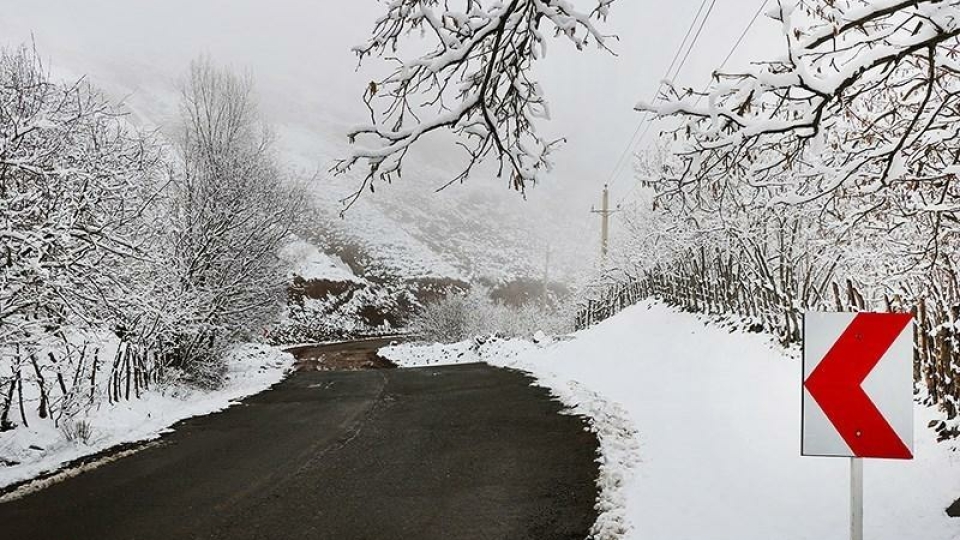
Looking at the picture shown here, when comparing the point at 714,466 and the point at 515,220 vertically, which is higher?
the point at 515,220

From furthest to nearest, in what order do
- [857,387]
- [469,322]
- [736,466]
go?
[469,322] < [736,466] < [857,387]

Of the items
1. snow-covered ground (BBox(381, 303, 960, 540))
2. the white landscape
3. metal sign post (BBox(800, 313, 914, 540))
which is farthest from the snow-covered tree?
metal sign post (BBox(800, 313, 914, 540))

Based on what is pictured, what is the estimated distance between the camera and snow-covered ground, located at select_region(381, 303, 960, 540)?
4.57m

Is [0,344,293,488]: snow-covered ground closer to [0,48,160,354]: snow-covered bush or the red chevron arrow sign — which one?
[0,48,160,354]: snow-covered bush

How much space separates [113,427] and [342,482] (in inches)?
205

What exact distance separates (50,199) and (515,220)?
10853 centimetres

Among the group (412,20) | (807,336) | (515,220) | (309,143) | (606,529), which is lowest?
(606,529)

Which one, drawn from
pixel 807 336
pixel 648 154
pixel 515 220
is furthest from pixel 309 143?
pixel 807 336

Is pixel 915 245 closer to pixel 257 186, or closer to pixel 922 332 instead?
pixel 922 332

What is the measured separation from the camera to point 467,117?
385 cm

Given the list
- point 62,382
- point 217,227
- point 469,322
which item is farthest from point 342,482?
point 469,322

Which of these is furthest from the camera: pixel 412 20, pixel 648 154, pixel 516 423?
pixel 648 154

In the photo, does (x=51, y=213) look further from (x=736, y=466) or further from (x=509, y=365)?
(x=509, y=365)

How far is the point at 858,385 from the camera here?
124 inches
